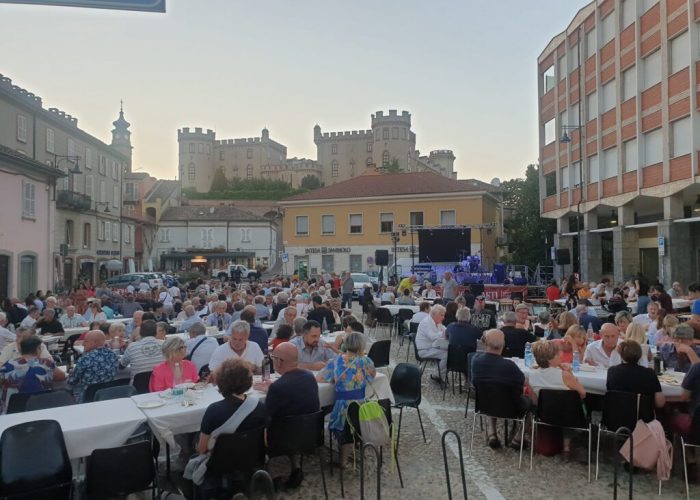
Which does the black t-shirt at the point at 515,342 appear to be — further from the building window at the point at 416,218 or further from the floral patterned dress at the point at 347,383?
the building window at the point at 416,218

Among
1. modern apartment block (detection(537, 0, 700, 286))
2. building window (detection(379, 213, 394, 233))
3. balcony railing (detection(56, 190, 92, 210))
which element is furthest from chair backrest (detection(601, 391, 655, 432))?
building window (detection(379, 213, 394, 233))

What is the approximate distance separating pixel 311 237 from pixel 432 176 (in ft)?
34.6

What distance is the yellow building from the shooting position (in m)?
39.3

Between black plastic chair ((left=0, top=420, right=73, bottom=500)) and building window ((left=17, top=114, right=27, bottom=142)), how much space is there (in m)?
30.3

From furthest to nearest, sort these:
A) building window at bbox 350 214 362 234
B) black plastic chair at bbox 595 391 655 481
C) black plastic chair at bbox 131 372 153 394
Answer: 1. building window at bbox 350 214 362 234
2. black plastic chair at bbox 131 372 153 394
3. black plastic chair at bbox 595 391 655 481

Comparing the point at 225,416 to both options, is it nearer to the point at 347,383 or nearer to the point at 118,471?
the point at 118,471

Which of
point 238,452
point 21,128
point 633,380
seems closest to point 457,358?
point 633,380

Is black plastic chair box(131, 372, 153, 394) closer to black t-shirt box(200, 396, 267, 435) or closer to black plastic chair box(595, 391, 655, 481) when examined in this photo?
black t-shirt box(200, 396, 267, 435)

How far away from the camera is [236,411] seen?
172 inches

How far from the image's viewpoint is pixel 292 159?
89688 mm

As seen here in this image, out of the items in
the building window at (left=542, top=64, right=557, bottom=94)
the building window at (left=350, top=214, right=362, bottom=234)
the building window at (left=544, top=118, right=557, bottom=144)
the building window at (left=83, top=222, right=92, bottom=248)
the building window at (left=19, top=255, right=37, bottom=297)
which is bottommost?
the building window at (left=19, top=255, right=37, bottom=297)

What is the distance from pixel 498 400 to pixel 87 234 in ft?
120

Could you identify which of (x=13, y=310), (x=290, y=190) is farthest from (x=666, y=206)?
(x=290, y=190)

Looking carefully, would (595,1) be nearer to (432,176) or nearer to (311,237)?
(432,176)
